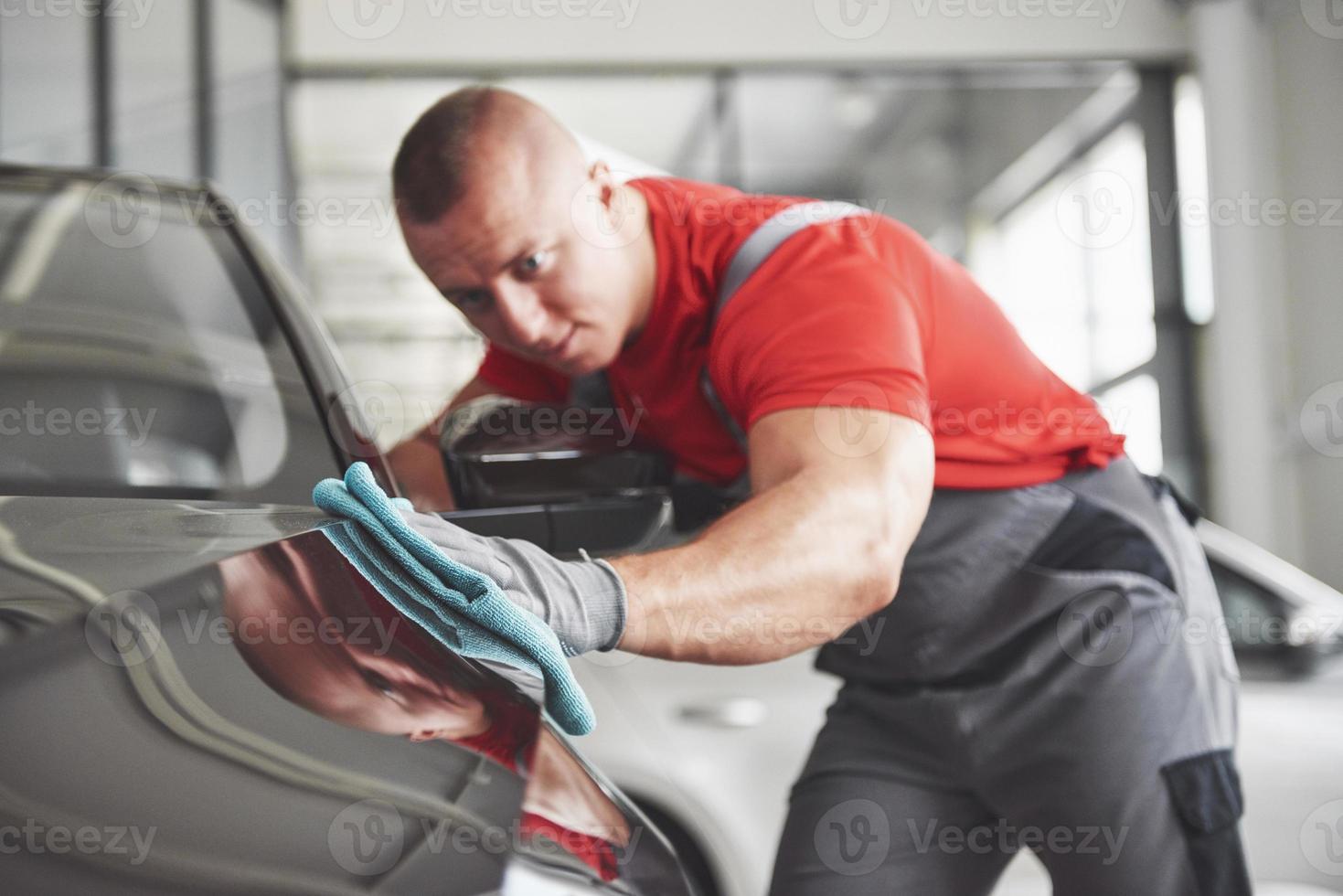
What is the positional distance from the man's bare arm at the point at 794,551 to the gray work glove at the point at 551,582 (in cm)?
2

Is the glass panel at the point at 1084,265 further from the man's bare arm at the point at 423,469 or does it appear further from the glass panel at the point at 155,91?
the man's bare arm at the point at 423,469

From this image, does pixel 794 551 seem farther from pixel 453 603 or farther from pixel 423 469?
pixel 423 469

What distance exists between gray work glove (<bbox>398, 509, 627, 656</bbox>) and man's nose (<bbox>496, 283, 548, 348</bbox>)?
52 cm

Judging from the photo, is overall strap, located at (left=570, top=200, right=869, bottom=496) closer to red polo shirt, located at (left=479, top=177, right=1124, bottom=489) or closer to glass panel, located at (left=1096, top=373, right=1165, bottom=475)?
red polo shirt, located at (left=479, top=177, right=1124, bottom=489)

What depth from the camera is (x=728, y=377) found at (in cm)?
116

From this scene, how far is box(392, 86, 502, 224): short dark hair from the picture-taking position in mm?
1209

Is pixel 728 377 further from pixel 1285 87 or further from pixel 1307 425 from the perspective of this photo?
pixel 1285 87

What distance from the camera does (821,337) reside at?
1020 millimetres

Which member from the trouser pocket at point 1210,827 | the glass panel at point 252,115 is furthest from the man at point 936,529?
the glass panel at point 252,115

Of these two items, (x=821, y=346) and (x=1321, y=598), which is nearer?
(x=821, y=346)

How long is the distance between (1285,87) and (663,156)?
10.4 feet

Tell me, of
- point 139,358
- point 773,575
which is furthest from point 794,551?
point 139,358

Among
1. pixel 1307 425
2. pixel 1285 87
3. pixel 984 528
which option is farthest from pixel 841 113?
pixel 984 528

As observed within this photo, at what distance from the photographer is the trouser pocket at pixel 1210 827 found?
3.93 ft
